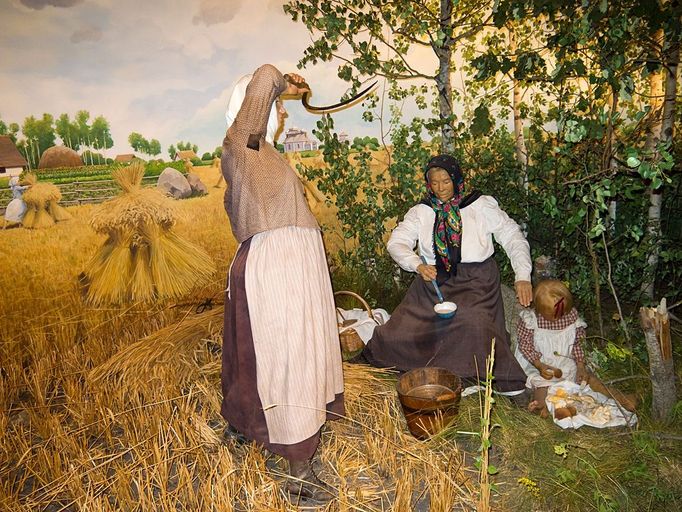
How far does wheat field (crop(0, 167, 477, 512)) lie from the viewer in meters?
2.45

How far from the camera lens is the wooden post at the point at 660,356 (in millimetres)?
2441

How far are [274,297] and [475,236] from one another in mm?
1589

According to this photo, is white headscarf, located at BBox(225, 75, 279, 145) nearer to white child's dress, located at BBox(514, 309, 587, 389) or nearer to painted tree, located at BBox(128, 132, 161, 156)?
white child's dress, located at BBox(514, 309, 587, 389)

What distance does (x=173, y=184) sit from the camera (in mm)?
4750

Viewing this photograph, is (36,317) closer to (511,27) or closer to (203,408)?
(203,408)

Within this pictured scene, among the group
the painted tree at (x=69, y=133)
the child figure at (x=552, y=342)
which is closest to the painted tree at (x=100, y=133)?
the painted tree at (x=69, y=133)

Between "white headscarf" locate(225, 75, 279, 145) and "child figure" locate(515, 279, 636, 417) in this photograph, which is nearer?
"white headscarf" locate(225, 75, 279, 145)

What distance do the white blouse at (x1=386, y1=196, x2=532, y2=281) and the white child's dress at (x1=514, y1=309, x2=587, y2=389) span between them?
38cm

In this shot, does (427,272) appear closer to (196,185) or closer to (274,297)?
(274,297)

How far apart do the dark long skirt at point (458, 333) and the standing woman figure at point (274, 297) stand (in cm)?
96

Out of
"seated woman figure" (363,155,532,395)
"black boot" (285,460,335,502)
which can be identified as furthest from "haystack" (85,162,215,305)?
"black boot" (285,460,335,502)

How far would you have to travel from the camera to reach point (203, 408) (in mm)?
3197

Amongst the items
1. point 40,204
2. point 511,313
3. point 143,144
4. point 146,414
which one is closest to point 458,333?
point 511,313

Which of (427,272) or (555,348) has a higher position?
(427,272)
